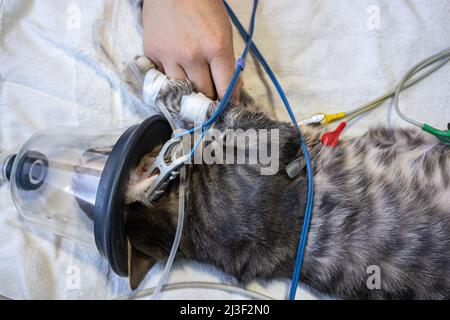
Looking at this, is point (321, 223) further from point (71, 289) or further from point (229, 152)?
A: point (71, 289)

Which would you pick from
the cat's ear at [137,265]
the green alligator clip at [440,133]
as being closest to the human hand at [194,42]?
the cat's ear at [137,265]

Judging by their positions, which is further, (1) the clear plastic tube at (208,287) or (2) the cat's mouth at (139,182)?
(1) the clear plastic tube at (208,287)

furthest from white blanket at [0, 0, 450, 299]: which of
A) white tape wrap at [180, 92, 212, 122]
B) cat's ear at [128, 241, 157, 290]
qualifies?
white tape wrap at [180, 92, 212, 122]

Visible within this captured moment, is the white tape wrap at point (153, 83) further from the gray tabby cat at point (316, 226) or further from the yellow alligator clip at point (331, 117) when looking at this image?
the yellow alligator clip at point (331, 117)

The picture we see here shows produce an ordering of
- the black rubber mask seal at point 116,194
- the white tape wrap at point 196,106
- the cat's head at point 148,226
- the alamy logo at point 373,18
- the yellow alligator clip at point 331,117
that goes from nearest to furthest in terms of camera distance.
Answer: the black rubber mask seal at point 116,194 < the cat's head at point 148,226 < the white tape wrap at point 196,106 < the yellow alligator clip at point 331,117 < the alamy logo at point 373,18

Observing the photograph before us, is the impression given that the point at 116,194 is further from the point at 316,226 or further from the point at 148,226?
the point at 316,226

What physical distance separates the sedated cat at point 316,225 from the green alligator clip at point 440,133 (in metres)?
0.06

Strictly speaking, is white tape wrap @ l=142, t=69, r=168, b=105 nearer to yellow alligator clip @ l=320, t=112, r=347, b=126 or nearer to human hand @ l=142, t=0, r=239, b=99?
human hand @ l=142, t=0, r=239, b=99

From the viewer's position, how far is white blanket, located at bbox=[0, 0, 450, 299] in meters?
1.25

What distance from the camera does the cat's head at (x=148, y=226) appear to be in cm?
98

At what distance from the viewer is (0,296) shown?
3.40ft

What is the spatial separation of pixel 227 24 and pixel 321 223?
26.7 inches

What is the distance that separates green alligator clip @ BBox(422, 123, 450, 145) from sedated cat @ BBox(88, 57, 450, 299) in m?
0.06
